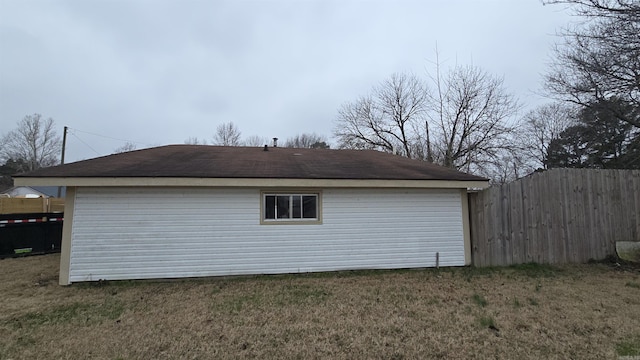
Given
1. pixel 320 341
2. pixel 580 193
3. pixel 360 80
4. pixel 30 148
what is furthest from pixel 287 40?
pixel 30 148

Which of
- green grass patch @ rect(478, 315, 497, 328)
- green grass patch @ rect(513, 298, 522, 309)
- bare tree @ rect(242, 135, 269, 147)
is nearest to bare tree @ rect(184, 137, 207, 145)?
bare tree @ rect(242, 135, 269, 147)

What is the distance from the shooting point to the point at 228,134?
34688 mm

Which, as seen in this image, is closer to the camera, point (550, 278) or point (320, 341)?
point (320, 341)

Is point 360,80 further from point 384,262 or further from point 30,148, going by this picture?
point 30,148

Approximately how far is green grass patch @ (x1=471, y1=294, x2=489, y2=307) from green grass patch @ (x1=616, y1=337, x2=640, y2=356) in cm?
163

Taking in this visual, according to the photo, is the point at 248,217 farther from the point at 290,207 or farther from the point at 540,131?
the point at 540,131

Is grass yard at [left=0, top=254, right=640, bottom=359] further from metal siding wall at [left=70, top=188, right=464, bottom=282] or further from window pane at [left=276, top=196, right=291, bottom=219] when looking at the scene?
window pane at [left=276, top=196, right=291, bottom=219]

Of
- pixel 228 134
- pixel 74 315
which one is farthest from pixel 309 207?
pixel 228 134

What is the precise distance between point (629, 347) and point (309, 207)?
17.5 feet

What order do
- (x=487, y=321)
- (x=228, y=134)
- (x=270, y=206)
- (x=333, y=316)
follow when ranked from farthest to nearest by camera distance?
1. (x=228, y=134)
2. (x=270, y=206)
3. (x=333, y=316)
4. (x=487, y=321)

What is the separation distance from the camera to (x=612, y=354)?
128 inches

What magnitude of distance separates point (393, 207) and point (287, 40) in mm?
9284

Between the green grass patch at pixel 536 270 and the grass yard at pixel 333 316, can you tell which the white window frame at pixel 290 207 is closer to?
the grass yard at pixel 333 316

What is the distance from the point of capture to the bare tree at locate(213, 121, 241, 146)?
34.2 m
